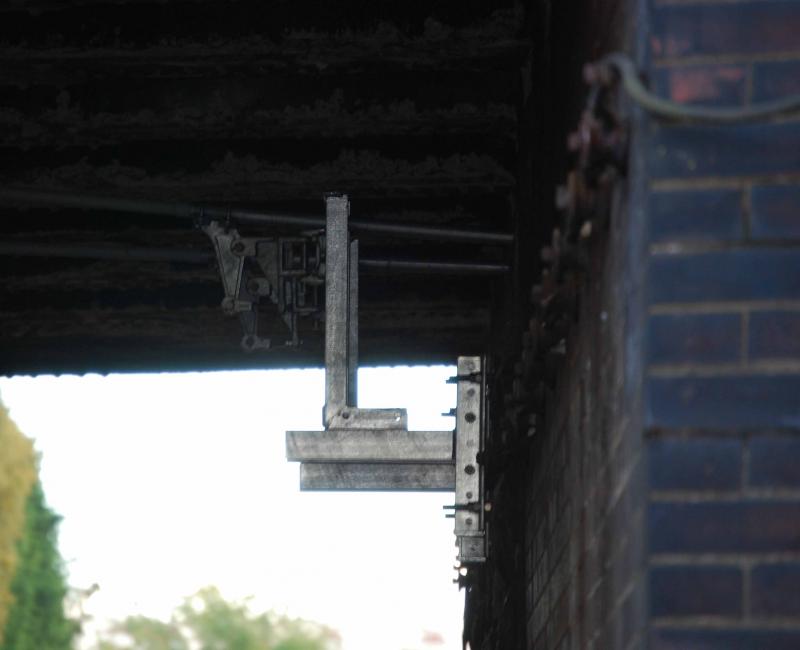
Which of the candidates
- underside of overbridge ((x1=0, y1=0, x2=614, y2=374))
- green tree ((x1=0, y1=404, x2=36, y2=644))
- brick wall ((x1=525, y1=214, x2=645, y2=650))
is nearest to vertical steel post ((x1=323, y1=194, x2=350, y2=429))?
underside of overbridge ((x1=0, y1=0, x2=614, y2=374))

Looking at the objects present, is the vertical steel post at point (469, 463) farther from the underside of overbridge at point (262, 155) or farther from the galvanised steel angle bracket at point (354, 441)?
the underside of overbridge at point (262, 155)

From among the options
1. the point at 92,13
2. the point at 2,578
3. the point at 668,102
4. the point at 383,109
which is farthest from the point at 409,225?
the point at 2,578

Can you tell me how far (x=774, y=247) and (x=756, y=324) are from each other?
0.45 ft

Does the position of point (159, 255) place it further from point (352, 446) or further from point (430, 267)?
point (352, 446)

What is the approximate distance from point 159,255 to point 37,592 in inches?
1131

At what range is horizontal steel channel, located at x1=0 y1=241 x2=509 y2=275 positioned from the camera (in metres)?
7.17

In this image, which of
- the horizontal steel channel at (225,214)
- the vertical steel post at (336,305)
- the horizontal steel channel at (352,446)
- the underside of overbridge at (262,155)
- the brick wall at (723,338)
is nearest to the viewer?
the brick wall at (723,338)

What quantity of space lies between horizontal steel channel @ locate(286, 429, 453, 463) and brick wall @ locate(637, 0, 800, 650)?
3.08 metres

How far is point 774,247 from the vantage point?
2967mm

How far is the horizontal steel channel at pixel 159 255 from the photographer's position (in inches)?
282

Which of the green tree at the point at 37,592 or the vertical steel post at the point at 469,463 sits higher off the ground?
the green tree at the point at 37,592

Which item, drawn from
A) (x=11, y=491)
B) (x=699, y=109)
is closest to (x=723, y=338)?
(x=699, y=109)

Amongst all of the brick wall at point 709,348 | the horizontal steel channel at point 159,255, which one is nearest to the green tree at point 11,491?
the horizontal steel channel at point 159,255

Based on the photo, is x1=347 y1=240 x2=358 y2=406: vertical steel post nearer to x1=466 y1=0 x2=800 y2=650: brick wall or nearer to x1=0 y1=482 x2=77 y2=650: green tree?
x1=466 y1=0 x2=800 y2=650: brick wall
